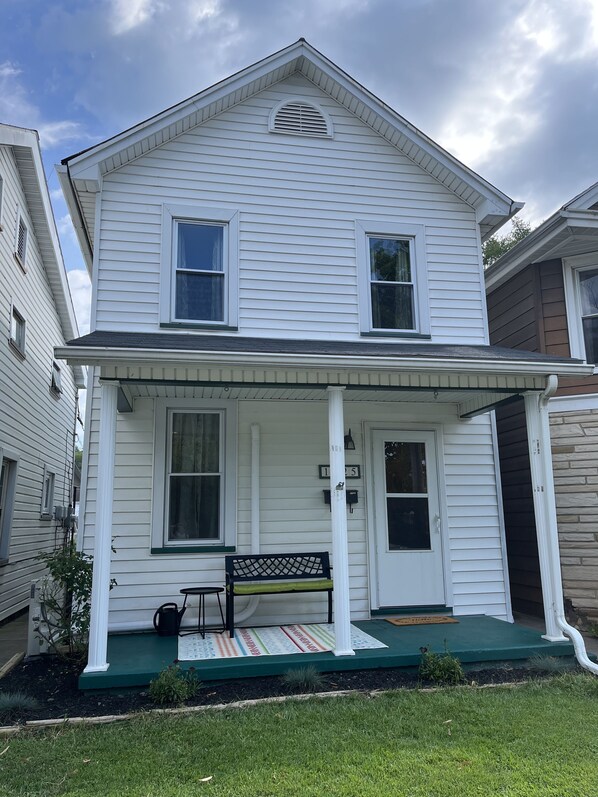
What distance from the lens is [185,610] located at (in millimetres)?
6098

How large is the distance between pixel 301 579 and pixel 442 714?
2290 mm

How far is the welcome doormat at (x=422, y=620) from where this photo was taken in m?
6.39

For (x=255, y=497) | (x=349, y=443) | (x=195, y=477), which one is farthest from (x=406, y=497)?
(x=195, y=477)

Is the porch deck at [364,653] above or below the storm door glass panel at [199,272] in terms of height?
below

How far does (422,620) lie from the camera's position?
650cm

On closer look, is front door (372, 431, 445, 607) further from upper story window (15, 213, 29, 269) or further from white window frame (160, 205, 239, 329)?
upper story window (15, 213, 29, 269)

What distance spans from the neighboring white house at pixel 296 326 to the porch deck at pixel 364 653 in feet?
2.19

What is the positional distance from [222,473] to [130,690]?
8.32 feet

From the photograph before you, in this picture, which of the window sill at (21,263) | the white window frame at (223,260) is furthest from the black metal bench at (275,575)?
the window sill at (21,263)

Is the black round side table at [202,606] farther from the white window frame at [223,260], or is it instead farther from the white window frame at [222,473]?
the white window frame at [223,260]

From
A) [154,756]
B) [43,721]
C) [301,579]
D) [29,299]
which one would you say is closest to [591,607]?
[301,579]

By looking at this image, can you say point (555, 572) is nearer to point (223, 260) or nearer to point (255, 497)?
point (255, 497)

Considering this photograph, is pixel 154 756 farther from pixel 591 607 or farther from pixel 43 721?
pixel 591 607

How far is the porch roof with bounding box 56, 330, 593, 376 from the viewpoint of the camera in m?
→ 4.91
